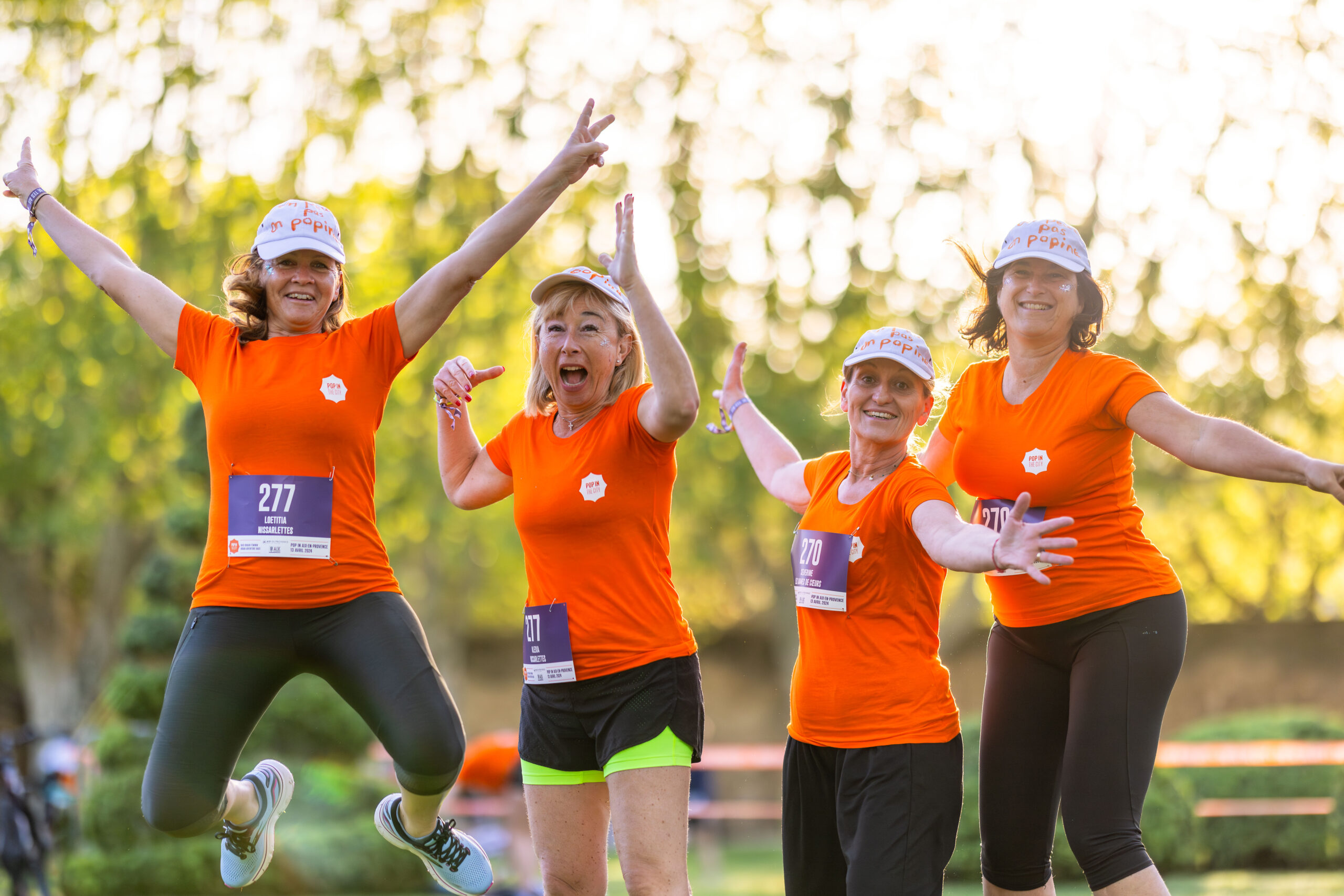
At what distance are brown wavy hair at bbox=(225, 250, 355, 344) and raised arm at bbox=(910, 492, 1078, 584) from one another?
7.14 ft

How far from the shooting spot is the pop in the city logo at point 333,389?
14.3 ft

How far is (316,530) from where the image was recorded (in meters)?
4.30

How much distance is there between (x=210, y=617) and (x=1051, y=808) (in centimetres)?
282

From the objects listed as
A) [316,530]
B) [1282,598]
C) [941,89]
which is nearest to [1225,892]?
[316,530]

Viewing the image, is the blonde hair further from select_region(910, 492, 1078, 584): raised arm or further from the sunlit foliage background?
the sunlit foliage background

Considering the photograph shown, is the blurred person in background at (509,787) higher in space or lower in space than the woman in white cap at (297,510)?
lower

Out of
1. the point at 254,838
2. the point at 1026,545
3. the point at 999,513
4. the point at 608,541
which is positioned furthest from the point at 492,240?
the point at 254,838

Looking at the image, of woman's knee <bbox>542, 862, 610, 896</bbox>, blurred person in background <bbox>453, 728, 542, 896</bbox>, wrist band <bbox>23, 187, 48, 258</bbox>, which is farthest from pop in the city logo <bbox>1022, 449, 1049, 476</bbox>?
blurred person in background <bbox>453, 728, 542, 896</bbox>

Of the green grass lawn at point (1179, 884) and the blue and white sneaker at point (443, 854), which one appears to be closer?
the blue and white sneaker at point (443, 854)

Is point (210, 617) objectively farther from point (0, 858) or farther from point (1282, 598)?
point (1282, 598)

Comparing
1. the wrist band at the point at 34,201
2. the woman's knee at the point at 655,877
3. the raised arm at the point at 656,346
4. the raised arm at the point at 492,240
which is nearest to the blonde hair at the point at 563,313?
the raised arm at the point at 656,346

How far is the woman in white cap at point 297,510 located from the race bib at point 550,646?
1.11 feet

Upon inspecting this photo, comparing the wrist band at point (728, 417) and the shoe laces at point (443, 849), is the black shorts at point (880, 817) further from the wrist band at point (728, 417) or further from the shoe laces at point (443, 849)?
the shoe laces at point (443, 849)

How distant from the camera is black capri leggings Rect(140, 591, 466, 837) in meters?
4.28
